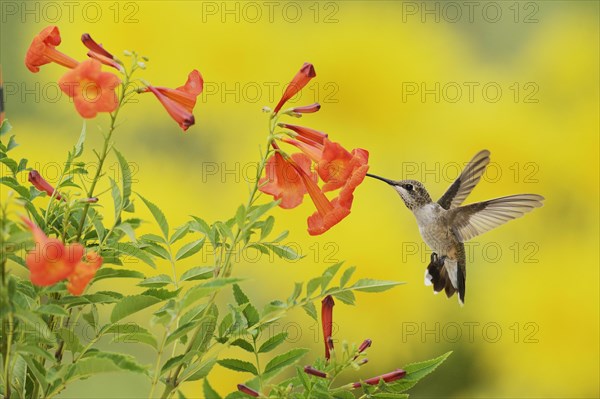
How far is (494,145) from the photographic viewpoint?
8.61 feet

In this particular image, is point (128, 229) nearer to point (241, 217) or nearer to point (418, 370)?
point (241, 217)

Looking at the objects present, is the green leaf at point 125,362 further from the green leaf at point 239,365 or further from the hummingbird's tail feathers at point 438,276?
the hummingbird's tail feathers at point 438,276

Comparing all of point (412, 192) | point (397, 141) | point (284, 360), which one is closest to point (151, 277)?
point (284, 360)

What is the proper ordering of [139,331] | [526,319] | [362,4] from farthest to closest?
[362,4] → [526,319] → [139,331]

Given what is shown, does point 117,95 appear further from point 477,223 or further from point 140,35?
point 140,35

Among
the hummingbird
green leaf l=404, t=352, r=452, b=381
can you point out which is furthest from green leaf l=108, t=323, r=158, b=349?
the hummingbird

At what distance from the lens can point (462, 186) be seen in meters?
1.47

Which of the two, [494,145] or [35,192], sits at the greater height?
[494,145]

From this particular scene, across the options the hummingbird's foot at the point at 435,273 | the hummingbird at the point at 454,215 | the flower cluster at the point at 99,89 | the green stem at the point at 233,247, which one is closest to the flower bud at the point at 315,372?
the green stem at the point at 233,247

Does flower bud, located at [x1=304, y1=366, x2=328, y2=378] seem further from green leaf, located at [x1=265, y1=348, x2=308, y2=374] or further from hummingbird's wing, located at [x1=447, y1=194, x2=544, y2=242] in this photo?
hummingbird's wing, located at [x1=447, y1=194, x2=544, y2=242]

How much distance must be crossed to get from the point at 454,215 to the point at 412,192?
10 cm

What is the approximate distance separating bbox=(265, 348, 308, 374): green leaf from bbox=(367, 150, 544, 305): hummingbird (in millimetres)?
546

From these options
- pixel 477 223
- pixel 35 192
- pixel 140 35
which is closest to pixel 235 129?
pixel 140 35

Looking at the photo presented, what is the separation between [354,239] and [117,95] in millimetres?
1605
